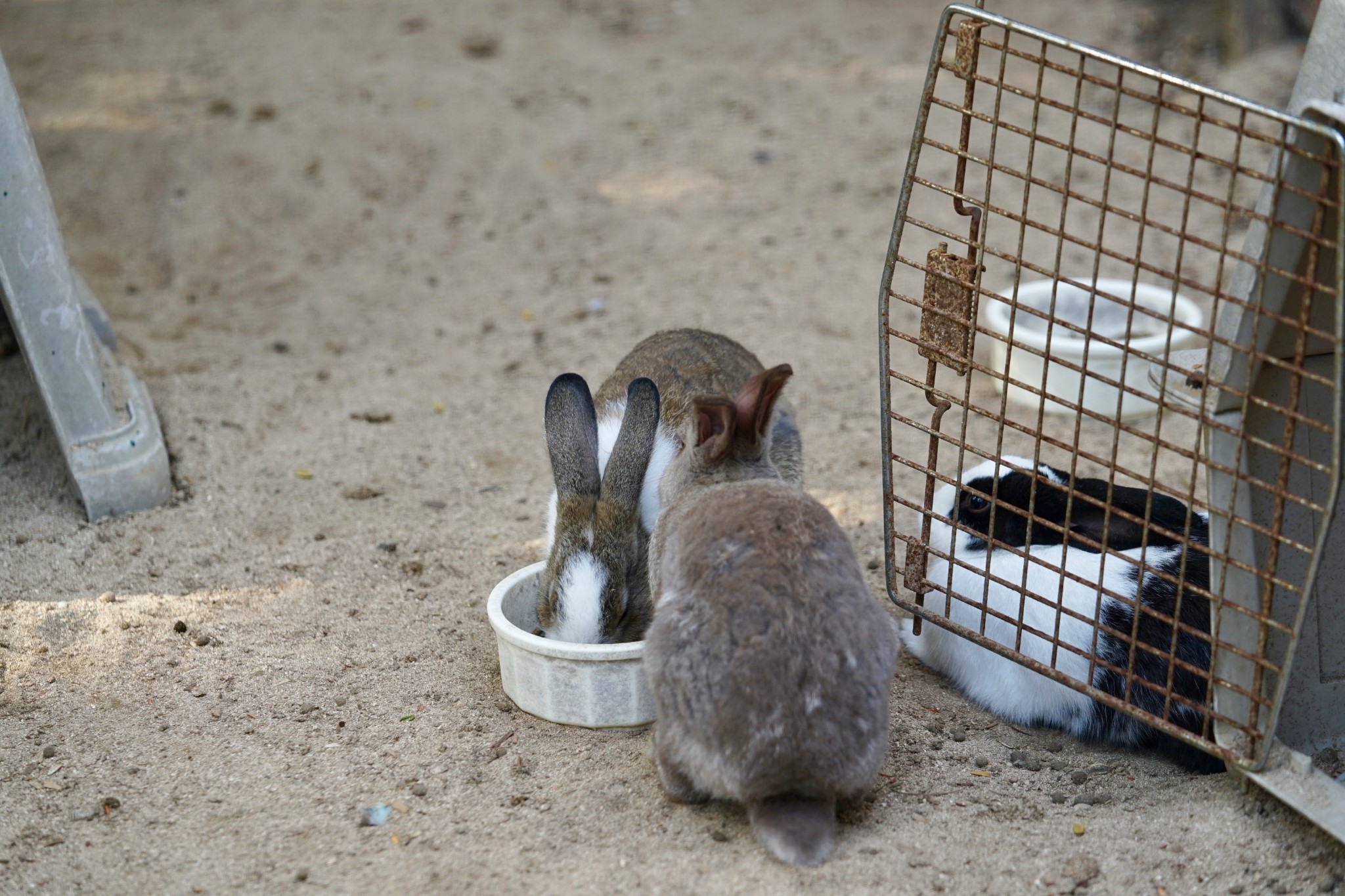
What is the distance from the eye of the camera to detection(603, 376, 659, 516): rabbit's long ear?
3.66 meters

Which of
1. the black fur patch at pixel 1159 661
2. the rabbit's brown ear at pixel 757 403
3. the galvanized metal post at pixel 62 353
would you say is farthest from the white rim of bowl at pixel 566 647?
the galvanized metal post at pixel 62 353

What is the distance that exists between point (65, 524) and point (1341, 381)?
153 inches

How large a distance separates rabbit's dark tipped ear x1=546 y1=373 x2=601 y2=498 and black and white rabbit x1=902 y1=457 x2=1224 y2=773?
3.33 ft

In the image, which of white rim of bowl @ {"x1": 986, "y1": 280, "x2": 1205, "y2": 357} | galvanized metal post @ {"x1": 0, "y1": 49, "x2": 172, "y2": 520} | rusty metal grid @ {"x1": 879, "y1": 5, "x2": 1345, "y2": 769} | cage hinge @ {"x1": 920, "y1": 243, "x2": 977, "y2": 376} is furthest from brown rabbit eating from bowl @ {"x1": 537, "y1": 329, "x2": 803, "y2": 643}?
white rim of bowl @ {"x1": 986, "y1": 280, "x2": 1205, "y2": 357}

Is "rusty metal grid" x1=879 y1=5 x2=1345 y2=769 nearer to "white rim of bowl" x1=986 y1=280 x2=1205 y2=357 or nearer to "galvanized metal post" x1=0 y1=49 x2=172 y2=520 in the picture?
"white rim of bowl" x1=986 y1=280 x2=1205 y2=357

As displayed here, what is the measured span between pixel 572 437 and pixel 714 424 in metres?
0.58

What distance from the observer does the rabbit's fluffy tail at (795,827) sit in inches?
111

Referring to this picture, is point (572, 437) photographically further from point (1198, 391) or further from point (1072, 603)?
point (1198, 391)

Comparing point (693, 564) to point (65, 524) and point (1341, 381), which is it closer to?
point (1341, 381)

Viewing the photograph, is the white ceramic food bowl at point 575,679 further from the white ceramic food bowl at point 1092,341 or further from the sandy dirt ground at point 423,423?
the white ceramic food bowl at point 1092,341

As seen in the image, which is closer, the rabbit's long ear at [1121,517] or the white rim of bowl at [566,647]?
the white rim of bowl at [566,647]

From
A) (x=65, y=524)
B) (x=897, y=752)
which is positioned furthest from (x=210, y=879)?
(x=65, y=524)

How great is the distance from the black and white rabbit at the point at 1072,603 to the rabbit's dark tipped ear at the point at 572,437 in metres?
1.02

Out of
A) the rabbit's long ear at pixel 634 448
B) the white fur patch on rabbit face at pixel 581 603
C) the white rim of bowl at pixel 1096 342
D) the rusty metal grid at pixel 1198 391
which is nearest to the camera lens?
the rusty metal grid at pixel 1198 391
